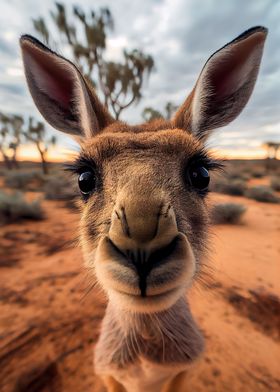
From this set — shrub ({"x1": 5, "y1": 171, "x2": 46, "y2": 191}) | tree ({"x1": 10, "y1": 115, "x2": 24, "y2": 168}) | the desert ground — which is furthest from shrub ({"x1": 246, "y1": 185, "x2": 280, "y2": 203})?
tree ({"x1": 10, "y1": 115, "x2": 24, "y2": 168})

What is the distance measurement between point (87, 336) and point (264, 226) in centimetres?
845

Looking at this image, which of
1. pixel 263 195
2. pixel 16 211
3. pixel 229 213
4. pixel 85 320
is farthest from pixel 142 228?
pixel 263 195

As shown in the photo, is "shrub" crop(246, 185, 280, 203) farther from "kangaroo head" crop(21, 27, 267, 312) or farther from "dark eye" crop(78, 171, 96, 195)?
"dark eye" crop(78, 171, 96, 195)

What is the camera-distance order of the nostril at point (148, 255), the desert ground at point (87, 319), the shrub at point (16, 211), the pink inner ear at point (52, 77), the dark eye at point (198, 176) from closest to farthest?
the nostril at point (148, 255) → the dark eye at point (198, 176) → the pink inner ear at point (52, 77) → the desert ground at point (87, 319) → the shrub at point (16, 211)

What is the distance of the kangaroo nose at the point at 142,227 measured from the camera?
53.8 inches

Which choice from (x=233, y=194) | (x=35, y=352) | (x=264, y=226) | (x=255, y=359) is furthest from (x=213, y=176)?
(x=233, y=194)

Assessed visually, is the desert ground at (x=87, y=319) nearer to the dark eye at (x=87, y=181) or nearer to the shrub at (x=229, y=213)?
the dark eye at (x=87, y=181)

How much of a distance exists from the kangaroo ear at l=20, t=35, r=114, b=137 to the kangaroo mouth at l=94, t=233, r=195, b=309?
65.9 inches

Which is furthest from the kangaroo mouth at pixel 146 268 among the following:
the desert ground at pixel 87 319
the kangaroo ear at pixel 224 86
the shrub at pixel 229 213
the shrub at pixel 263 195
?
the shrub at pixel 263 195

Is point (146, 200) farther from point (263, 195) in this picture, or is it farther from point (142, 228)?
point (263, 195)

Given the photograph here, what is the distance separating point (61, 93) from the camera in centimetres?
274

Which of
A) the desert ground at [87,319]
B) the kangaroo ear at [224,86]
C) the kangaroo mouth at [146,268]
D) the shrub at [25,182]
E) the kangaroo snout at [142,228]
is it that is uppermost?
the kangaroo ear at [224,86]

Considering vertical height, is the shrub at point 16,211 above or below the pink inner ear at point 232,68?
below

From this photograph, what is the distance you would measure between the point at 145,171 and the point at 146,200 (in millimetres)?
329
